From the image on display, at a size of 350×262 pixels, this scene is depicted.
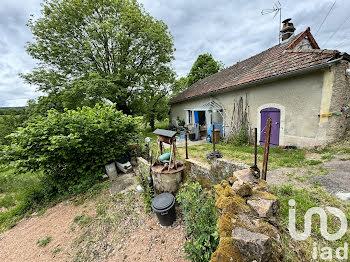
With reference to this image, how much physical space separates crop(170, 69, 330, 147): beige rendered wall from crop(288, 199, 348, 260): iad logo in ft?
13.2

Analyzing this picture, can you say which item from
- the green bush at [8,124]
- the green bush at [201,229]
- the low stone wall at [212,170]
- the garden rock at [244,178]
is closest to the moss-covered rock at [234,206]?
the garden rock at [244,178]

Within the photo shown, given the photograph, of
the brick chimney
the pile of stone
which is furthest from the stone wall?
the pile of stone

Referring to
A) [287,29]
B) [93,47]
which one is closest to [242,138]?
[287,29]

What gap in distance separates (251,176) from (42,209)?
5.53 m

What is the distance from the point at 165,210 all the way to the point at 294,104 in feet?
19.4

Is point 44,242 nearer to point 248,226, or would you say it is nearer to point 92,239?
point 92,239

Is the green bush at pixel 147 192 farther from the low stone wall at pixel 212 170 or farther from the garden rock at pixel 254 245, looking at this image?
the garden rock at pixel 254 245

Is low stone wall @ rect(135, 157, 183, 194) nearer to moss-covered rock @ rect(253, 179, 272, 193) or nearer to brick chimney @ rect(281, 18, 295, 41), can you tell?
moss-covered rock @ rect(253, 179, 272, 193)

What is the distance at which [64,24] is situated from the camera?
9938 mm

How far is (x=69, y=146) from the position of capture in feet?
12.4

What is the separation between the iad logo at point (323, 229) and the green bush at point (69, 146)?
4542 mm

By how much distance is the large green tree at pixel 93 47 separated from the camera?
32.2 ft

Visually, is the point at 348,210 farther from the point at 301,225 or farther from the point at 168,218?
the point at 168,218

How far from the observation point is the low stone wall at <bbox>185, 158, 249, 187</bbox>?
2.52 metres
